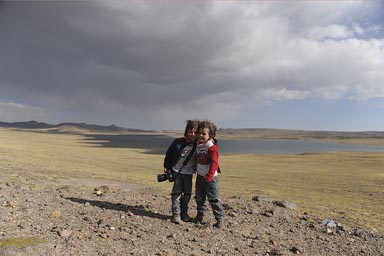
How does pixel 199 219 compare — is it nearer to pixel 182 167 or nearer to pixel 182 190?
pixel 182 190

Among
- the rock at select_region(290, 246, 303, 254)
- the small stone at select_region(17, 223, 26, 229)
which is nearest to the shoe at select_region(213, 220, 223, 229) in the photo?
the rock at select_region(290, 246, 303, 254)

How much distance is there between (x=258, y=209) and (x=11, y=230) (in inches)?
253

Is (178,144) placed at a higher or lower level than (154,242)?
higher

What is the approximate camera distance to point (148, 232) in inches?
279

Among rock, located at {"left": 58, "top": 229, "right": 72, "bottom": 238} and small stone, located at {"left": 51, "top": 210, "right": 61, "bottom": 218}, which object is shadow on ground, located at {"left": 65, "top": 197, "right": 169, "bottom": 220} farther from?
rock, located at {"left": 58, "top": 229, "right": 72, "bottom": 238}

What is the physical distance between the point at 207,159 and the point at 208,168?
218mm

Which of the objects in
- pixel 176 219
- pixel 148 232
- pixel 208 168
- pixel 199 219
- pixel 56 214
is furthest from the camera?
pixel 199 219

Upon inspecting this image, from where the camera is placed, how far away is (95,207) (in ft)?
29.0

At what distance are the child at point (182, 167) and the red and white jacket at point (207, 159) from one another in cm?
30

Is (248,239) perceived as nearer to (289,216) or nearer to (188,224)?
(188,224)

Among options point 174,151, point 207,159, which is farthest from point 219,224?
point 174,151

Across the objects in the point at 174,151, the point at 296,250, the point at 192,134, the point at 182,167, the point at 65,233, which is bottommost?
the point at 296,250

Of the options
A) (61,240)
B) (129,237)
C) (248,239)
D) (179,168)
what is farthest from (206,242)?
(61,240)

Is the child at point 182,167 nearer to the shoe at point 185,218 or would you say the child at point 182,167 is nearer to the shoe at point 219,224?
the shoe at point 185,218
